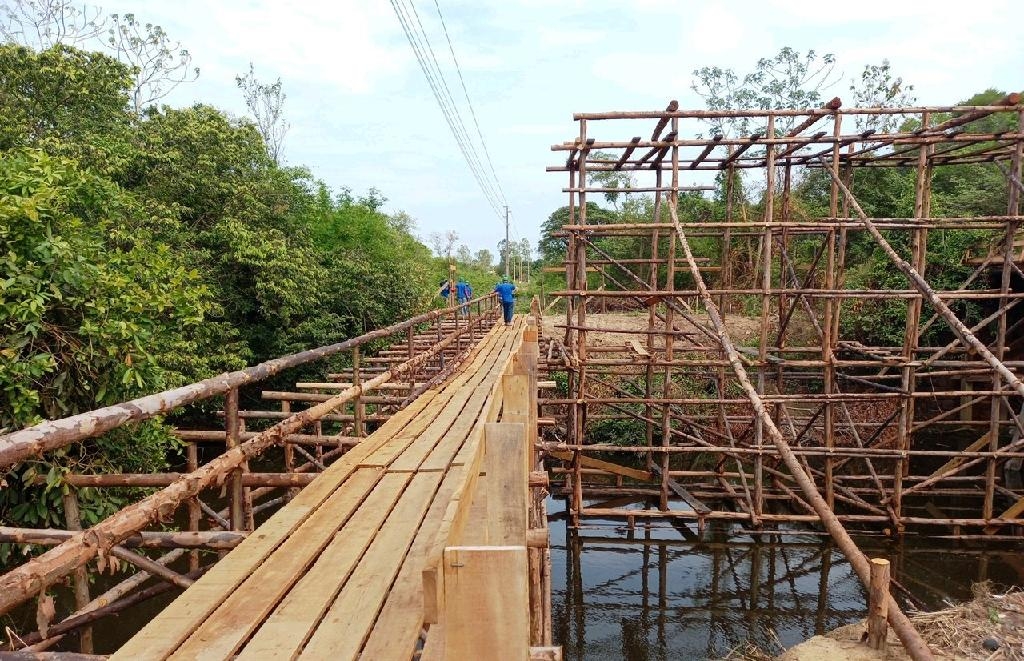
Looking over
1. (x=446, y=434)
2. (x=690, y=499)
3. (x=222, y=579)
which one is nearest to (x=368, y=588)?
(x=222, y=579)

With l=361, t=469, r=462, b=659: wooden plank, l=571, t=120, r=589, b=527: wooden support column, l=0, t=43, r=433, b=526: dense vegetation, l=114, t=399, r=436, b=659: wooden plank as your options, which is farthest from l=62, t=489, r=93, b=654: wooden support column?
l=571, t=120, r=589, b=527: wooden support column

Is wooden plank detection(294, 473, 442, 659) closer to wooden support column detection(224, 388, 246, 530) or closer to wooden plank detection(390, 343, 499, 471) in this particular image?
wooden plank detection(390, 343, 499, 471)

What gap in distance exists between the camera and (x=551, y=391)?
17.1 meters

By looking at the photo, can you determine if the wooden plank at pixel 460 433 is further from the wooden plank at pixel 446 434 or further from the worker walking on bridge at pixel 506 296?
the worker walking on bridge at pixel 506 296

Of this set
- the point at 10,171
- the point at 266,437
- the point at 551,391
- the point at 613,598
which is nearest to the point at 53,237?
the point at 10,171

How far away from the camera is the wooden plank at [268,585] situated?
2184mm

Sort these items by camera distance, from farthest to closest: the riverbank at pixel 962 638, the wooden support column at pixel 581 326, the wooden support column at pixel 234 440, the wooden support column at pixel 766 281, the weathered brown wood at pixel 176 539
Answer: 1. the wooden support column at pixel 581 326
2. the wooden support column at pixel 766 281
3. the riverbank at pixel 962 638
4. the wooden support column at pixel 234 440
5. the weathered brown wood at pixel 176 539

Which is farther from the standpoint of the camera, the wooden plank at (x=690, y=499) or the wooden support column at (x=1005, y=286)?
the wooden plank at (x=690, y=499)

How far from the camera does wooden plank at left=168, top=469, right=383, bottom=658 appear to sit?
A: 7.16 ft

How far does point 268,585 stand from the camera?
103 inches

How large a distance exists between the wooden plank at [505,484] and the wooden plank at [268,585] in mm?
1248

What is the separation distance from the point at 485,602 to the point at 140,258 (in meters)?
8.76

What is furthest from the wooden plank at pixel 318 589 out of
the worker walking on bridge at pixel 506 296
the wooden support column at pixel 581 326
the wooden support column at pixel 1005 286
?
the worker walking on bridge at pixel 506 296

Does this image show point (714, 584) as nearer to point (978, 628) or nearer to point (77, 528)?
point (978, 628)
